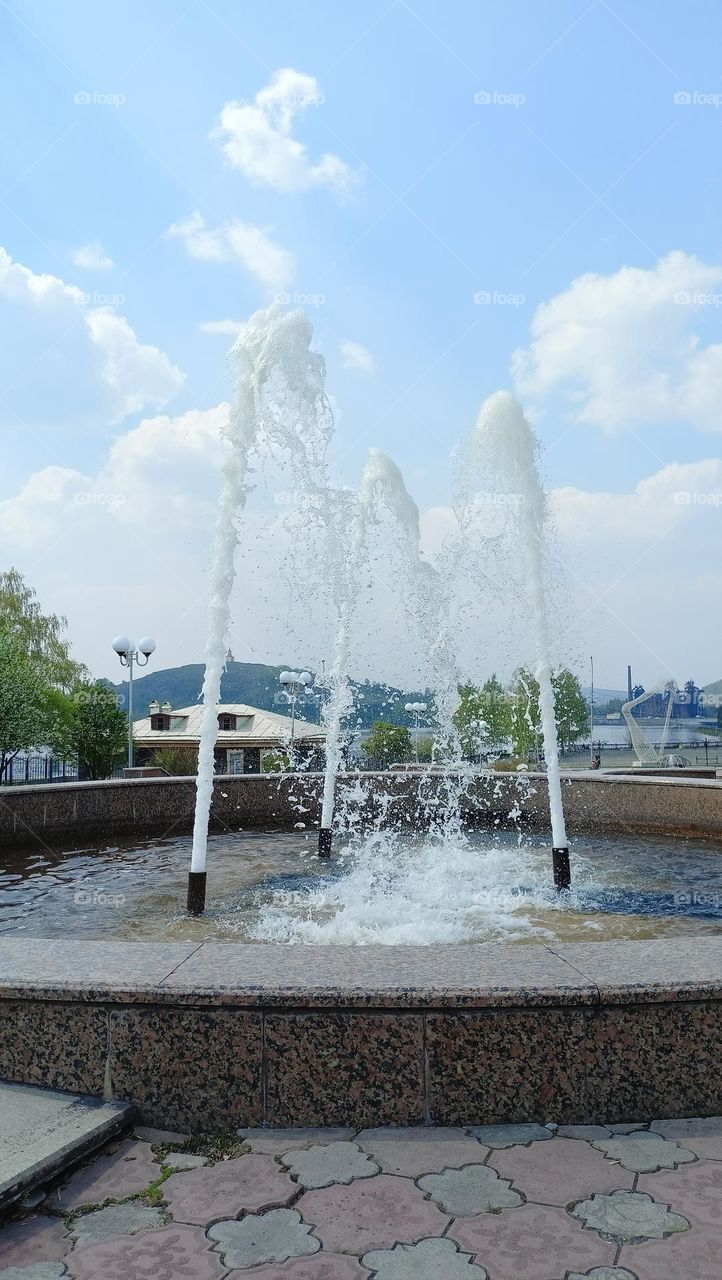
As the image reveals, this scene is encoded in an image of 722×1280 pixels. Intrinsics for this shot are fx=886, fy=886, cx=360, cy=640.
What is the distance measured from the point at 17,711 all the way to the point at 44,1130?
919 inches

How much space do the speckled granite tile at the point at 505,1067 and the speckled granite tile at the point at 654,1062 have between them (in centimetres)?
8

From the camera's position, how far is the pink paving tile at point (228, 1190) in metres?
2.66

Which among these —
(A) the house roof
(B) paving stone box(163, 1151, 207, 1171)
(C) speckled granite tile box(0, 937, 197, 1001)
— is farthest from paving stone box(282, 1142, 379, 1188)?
(A) the house roof

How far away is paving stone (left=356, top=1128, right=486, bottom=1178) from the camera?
2.89 meters

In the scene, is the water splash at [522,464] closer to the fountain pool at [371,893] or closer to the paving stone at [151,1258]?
the fountain pool at [371,893]

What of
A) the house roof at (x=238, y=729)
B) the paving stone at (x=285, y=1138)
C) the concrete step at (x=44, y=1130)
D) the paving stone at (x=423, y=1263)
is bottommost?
the paving stone at (x=423, y=1263)

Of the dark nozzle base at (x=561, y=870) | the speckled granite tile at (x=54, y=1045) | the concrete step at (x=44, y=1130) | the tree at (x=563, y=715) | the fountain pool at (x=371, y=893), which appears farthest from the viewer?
the tree at (x=563, y=715)

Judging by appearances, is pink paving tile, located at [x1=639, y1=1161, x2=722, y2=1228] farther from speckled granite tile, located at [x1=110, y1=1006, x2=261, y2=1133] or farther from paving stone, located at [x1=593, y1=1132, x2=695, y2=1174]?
speckled granite tile, located at [x1=110, y1=1006, x2=261, y2=1133]

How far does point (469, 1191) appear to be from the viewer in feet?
8.98

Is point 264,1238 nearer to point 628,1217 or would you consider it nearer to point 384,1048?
point 384,1048

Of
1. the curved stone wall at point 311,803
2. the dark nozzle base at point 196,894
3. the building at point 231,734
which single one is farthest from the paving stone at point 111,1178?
the building at point 231,734

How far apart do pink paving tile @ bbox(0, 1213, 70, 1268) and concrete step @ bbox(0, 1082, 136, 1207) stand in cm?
8

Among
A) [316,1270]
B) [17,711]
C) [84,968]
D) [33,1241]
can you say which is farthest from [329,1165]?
[17,711]

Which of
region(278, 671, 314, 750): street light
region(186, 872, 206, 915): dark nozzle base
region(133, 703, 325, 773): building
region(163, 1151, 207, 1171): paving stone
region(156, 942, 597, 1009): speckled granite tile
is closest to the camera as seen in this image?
region(163, 1151, 207, 1171): paving stone
